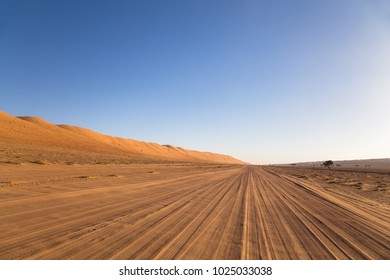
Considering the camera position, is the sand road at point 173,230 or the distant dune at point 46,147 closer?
the sand road at point 173,230

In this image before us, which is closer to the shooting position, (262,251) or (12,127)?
(262,251)

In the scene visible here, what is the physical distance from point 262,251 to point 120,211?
4159 mm

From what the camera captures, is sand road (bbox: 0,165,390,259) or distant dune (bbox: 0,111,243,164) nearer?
sand road (bbox: 0,165,390,259)

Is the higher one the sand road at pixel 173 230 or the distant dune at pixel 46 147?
the distant dune at pixel 46 147

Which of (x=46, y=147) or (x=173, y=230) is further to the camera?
(x=46, y=147)

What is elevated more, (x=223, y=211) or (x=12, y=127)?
(x=12, y=127)

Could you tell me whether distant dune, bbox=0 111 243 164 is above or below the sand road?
above

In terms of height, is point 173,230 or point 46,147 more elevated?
point 46,147
